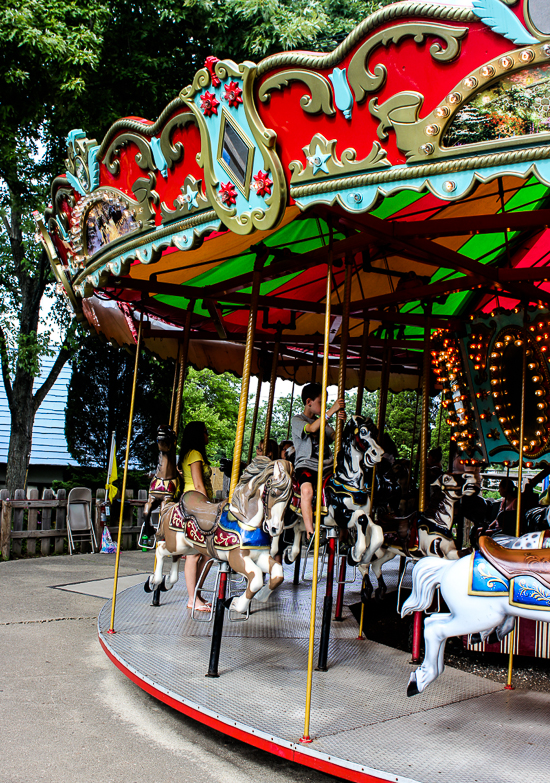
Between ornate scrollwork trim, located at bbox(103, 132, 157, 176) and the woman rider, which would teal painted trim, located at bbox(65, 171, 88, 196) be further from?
the woman rider

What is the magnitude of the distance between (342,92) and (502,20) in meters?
0.78

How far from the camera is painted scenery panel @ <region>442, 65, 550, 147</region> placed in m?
2.39

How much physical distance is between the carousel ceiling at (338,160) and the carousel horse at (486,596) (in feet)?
5.77

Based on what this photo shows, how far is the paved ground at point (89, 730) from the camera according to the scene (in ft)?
10.4

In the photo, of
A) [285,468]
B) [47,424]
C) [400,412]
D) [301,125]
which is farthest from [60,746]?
[400,412]

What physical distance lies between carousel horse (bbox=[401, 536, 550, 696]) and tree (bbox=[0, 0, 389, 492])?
27.0 feet

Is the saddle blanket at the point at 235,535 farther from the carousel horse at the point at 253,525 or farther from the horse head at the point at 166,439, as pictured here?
the horse head at the point at 166,439

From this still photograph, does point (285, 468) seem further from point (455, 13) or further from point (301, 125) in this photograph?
point (455, 13)

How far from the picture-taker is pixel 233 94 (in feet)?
11.2

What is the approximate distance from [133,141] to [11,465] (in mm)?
→ 8124

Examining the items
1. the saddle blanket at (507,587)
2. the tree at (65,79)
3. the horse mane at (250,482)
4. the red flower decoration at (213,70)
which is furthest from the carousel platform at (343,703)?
the tree at (65,79)

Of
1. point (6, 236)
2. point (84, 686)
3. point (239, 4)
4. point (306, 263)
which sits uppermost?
point (239, 4)

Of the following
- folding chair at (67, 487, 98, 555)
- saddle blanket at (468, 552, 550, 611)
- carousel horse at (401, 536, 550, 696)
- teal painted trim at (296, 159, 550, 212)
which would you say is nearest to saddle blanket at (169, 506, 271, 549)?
carousel horse at (401, 536, 550, 696)

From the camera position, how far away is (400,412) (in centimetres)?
1850
